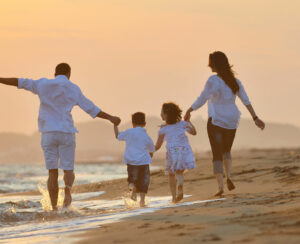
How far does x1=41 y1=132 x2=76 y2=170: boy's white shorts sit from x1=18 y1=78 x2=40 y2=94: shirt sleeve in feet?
1.88

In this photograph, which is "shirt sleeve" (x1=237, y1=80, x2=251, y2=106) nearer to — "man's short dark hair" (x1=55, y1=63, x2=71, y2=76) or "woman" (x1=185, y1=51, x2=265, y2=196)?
"woman" (x1=185, y1=51, x2=265, y2=196)

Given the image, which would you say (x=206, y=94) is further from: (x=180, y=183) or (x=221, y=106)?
(x=180, y=183)

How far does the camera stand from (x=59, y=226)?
5.51 m

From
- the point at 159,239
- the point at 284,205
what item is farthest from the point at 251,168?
the point at 159,239

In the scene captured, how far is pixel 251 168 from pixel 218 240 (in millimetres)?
8487

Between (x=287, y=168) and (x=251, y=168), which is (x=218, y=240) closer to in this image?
(x=287, y=168)

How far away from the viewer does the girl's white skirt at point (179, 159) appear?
26.6 feet

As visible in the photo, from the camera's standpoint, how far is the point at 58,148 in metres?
7.43

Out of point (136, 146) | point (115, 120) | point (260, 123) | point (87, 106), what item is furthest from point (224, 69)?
point (87, 106)

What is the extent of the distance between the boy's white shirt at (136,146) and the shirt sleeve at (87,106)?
1.01 metres

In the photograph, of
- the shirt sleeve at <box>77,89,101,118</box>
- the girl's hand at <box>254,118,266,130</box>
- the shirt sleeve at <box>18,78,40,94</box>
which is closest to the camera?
the shirt sleeve at <box>18,78,40,94</box>

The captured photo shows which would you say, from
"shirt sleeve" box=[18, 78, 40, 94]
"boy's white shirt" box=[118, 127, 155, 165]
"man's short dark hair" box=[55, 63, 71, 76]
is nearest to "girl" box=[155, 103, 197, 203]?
"boy's white shirt" box=[118, 127, 155, 165]

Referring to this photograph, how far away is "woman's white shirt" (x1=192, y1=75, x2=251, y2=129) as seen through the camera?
298 inches

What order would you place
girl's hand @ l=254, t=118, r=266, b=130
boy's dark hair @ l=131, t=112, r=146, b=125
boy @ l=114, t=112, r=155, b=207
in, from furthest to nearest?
1. boy's dark hair @ l=131, t=112, r=146, b=125
2. boy @ l=114, t=112, r=155, b=207
3. girl's hand @ l=254, t=118, r=266, b=130
